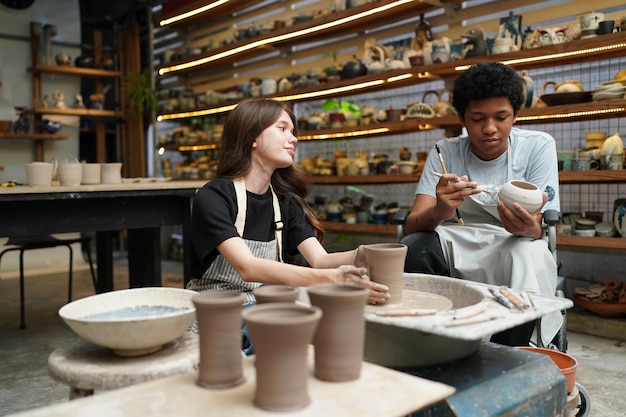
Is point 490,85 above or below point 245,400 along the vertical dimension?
above

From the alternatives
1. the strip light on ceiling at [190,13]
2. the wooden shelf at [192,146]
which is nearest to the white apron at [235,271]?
the wooden shelf at [192,146]

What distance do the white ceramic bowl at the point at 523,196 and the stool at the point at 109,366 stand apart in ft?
4.87

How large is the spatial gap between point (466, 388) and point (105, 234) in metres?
4.09

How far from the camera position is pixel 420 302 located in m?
1.87

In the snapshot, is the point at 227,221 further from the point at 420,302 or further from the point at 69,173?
the point at 69,173

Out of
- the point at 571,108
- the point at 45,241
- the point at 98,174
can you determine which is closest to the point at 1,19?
the point at 45,241

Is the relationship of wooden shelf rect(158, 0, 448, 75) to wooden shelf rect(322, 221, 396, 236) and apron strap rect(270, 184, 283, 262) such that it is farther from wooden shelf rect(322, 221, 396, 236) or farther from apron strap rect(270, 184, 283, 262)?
apron strap rect(270, 184, 283, 262)

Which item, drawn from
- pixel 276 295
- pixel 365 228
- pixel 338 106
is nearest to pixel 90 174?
pixel 365 228

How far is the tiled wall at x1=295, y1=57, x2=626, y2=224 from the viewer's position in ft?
15.0

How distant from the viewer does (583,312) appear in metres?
4.22

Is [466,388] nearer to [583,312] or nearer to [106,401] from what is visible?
[106,401]

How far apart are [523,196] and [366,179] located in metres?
3.12

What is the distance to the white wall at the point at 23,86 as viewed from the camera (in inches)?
307

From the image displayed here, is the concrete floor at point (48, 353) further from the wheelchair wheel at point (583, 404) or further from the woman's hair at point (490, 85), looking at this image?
the woman's hair at point (490, 85)
